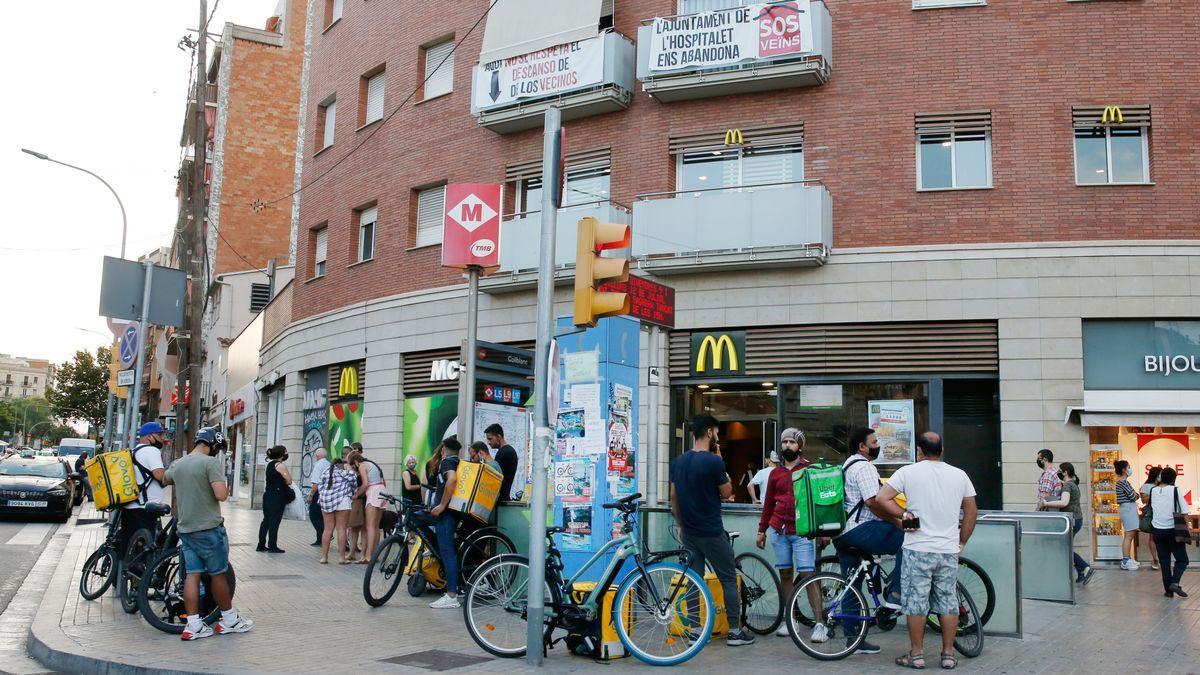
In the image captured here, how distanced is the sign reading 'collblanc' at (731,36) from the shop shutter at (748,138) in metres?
1.21

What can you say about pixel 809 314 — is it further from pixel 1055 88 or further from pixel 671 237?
pixel 1055 88

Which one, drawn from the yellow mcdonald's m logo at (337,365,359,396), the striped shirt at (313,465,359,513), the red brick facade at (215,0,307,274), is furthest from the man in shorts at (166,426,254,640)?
the red brick facade at (215,0,307,274)

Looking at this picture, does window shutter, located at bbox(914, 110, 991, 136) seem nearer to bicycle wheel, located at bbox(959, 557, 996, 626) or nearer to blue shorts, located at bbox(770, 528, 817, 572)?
bicycle wheel, located at bbox(959, 557, 996, 626)

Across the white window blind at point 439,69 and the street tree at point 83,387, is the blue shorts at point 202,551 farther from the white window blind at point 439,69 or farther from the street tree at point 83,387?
the street tree at point 83,387

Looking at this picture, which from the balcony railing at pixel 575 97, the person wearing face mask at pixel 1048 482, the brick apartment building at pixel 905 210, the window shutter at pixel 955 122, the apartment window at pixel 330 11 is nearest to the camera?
the person wearing face mask at pixel 1048 482

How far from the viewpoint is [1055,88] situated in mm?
16188

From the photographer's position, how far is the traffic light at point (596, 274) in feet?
24.8

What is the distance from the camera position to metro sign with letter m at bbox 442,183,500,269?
42.8 feet

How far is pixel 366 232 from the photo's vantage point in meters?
23.7

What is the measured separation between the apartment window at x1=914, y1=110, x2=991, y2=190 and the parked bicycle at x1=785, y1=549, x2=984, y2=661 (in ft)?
32.4

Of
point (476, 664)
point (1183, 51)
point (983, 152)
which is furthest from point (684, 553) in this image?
point (1183, 51)

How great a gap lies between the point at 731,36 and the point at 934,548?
1166 cm

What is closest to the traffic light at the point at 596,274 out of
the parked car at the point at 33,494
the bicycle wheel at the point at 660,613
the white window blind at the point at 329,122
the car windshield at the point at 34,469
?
the bicycle wheel at the point at 660,613

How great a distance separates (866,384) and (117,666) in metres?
12.1
